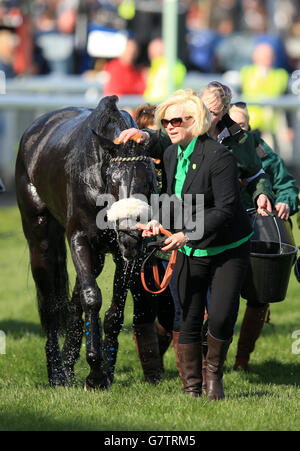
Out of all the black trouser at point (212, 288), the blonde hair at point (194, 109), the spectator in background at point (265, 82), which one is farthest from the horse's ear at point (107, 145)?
the spectator in background at point (265, 82)

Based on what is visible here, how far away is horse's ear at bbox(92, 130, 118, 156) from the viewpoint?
569cm

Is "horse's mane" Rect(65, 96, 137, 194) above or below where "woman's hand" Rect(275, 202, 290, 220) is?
above

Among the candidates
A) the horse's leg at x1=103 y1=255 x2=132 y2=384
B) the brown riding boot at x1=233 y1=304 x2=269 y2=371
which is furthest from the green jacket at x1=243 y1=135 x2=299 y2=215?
the horse's leg at x1=103 y1=255 x2=132 y2=384

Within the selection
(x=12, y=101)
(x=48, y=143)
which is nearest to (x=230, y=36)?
(x=12, y=101)

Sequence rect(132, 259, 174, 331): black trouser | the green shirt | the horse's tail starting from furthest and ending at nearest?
the horse's tail → rect(132, 259, 174, 331): black trouser → the green shirt

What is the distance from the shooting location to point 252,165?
6.17m

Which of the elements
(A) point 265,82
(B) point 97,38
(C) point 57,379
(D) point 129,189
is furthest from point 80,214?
(B) point 97,38

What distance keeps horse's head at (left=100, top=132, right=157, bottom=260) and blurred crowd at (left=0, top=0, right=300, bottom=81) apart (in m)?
11.3

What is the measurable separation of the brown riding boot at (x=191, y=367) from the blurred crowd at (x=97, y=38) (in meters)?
11.7

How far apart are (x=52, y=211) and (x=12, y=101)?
7.89 metres

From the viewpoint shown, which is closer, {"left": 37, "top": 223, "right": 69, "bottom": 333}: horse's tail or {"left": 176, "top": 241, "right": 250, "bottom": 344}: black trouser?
{"left": 176, "top": 241, "right": 250, "bottom": 344}: black trouser

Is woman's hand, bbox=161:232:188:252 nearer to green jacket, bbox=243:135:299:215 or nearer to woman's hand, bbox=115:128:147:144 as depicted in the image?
woman's hand, bbox=115:128:147:144

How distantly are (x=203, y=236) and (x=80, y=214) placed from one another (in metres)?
1.06

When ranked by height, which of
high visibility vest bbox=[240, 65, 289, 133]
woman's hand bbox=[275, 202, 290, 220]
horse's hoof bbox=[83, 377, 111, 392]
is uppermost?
woman's hand bbox=[275, 202, 290, 220]
